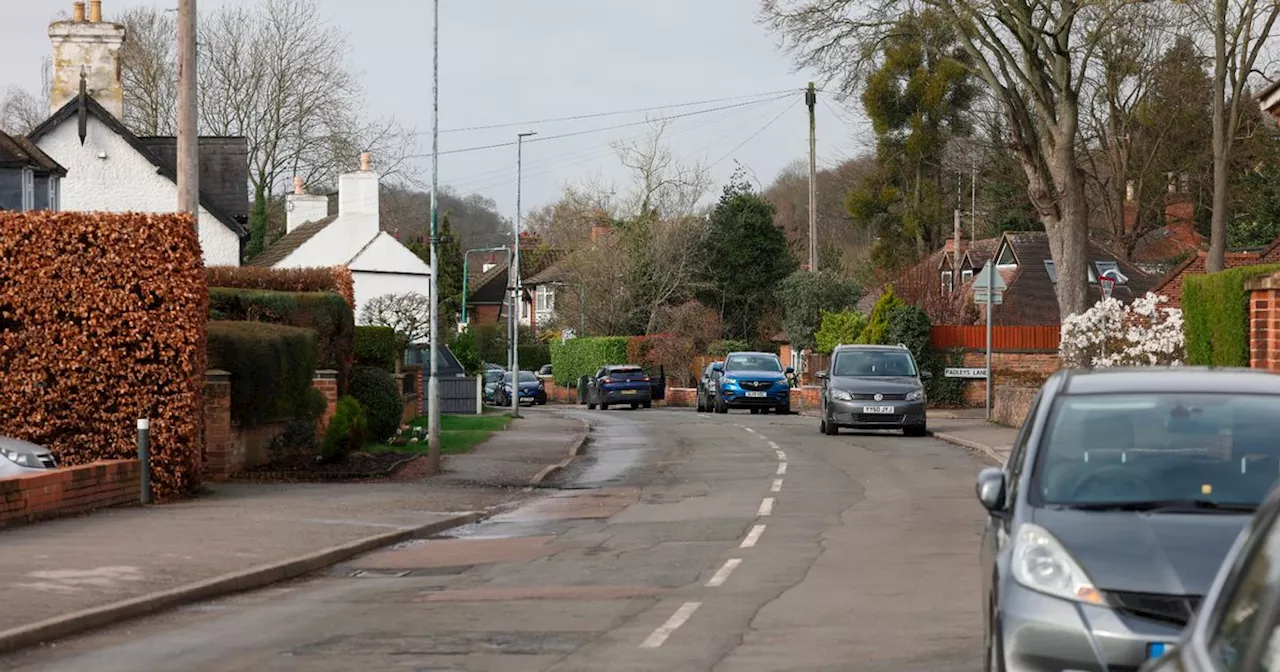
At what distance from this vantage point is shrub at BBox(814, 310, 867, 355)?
5319cm

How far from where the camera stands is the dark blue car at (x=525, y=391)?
214ft

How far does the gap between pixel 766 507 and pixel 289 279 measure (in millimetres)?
15241

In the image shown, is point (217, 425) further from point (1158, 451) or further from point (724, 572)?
point (1158, 451)

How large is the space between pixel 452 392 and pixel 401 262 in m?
8.73

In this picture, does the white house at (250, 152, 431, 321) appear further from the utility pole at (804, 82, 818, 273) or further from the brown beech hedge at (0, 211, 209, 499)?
the brown beech hedge at (0, 211, 209, 499)

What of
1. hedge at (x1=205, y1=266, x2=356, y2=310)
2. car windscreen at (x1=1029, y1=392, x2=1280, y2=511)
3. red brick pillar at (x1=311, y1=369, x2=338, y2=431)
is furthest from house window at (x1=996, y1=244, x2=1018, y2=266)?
car windscreen at (x1=1029, y1=392, x2=1280, y2=511)

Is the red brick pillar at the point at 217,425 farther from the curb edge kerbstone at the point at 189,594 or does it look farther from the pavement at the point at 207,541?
the curb edge kerbstone at the point at 189,594

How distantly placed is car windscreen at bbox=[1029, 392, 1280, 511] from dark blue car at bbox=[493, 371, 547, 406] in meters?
57.3

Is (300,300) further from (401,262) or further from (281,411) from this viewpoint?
(401,262)

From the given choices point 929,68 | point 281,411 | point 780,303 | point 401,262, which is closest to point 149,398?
point 281,411

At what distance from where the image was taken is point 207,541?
50.4 feet

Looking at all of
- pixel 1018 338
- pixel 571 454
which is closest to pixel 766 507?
pixel 571 454

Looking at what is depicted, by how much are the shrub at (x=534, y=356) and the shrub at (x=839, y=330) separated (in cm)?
3617

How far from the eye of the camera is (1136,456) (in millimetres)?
7922
